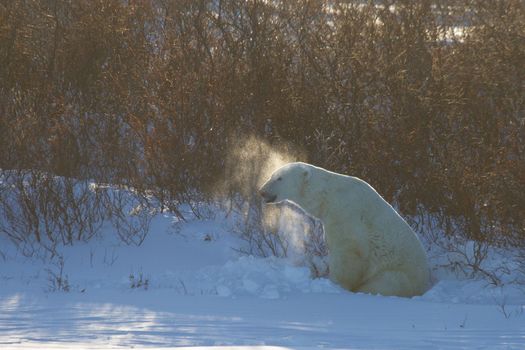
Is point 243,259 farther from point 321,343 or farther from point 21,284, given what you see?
point 321,343

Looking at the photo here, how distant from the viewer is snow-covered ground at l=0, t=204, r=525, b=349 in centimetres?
362

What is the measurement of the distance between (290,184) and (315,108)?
2.85 meters

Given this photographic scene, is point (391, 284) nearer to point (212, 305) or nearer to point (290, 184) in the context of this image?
point (290, 184)

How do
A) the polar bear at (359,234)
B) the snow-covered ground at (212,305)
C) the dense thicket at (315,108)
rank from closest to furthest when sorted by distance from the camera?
1. the snow-covered ground at (212,305)
2. the polar bear at (359,234)
3. the dense thicket at (315,108)

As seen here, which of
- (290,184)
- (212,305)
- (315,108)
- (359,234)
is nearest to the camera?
(212,305)

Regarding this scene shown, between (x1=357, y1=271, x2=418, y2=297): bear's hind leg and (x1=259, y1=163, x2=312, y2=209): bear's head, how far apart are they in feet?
2.12

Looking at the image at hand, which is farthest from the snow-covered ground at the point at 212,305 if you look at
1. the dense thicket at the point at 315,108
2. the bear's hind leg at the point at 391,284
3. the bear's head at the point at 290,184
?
the dense thicket at the point at 315,108

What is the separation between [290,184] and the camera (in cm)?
521

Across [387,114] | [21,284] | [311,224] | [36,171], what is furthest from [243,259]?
[387,114]

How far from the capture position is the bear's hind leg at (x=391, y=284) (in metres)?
5.11

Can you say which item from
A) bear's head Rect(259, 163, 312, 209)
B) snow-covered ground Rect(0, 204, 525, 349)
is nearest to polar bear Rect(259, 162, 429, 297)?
bear's head Rect(259, 163, 312, 209)

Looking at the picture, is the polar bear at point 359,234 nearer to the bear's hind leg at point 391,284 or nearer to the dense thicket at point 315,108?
the bear's hind leg at point 391,284

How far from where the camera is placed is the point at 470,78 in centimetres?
793

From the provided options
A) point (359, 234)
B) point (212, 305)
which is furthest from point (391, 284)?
point (212, 305)
